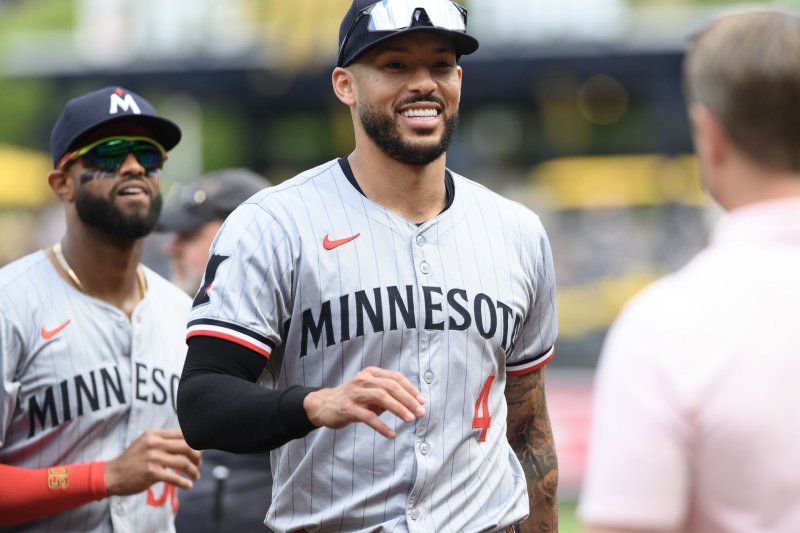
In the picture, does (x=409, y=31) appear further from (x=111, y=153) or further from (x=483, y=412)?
(x=111, y=153)

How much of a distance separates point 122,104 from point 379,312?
168 cm

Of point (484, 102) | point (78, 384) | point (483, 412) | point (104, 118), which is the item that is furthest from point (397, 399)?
point (484, 102)

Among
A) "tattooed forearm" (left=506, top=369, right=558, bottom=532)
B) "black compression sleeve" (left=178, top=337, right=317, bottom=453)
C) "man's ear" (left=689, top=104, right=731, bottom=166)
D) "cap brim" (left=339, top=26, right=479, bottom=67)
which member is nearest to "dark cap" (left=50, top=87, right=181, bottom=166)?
"cap brim" (left=339, top=26, right=479, bottom=67)

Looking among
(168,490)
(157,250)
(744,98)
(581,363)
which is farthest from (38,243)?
(744,98)

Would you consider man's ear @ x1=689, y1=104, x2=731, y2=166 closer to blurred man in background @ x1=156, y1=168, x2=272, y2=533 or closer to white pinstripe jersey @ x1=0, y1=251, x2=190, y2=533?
white pinstripe jersey @ x1=0, y1=251, x2=190, y2=533

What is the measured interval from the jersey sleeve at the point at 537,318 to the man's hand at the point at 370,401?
972mm

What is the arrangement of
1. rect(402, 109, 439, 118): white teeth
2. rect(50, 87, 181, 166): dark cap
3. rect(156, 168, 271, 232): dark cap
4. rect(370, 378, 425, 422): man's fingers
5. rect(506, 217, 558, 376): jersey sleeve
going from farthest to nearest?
rect(156, 168, 271, 232): dark cap → rect(50, 87, 181, 166): dark cap → rect(506, 217, 558, 376): jersey sleeve → rect(402, 109, 439, 118): white teeth → rect(370, 378, 425, 422): man's fingers

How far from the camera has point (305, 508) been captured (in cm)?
364

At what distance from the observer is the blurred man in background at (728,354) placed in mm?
2146

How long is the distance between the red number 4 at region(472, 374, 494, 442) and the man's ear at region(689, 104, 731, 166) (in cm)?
159

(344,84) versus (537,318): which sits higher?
(344,84)

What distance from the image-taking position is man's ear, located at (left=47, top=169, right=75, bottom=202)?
15.9 feet

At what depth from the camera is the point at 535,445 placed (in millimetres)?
4211

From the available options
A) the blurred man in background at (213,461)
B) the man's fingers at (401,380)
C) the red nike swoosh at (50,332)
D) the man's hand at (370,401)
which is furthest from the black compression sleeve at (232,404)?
the blurred man in background at (213,461)
